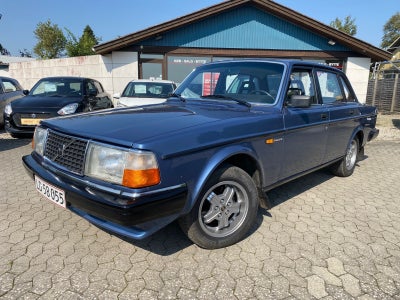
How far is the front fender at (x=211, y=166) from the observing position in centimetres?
240

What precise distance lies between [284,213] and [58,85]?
22.8 ft

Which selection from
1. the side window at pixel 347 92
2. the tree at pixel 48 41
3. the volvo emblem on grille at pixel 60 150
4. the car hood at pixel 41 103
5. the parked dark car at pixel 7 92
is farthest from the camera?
the tree at pixel 48 41

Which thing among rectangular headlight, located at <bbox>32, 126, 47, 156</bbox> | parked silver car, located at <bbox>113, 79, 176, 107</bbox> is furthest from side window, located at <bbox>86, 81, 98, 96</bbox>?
rectangular headlight, located at <bbox>32, 126, 47, 156</bbox>

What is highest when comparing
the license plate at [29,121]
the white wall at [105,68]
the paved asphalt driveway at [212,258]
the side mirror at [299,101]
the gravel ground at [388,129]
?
the white wall at [105,68]

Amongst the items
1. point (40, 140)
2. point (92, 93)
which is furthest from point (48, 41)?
point (40, 140)

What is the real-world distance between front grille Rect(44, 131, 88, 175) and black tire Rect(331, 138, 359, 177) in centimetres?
410

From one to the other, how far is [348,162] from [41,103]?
6.62m

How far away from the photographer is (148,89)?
8695mm

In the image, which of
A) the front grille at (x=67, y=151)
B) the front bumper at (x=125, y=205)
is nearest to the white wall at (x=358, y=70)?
the front bumper at (x=125, y=205)

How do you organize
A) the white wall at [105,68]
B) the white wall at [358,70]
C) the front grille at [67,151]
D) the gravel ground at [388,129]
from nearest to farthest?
1. the front grille at [67,151]
2. the gravel ground at [388,129]
3. the white wall at [105,68]
4. the white wall at [358,70]

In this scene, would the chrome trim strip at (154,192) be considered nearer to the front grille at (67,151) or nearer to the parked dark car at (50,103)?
the front grille at (67,151)

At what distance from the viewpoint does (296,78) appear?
361 centimetres

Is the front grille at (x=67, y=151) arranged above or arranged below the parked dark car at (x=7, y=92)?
below

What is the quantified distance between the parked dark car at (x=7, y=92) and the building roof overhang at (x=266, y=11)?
3019 mm
